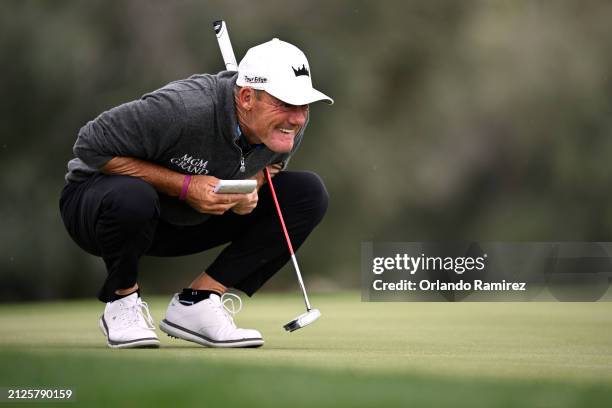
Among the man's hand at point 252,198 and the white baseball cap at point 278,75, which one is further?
the man's hand at point 252,198

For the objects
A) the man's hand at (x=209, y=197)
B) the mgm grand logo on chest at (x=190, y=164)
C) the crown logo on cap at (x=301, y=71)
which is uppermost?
the crown logo on cap at (x=301, y=71)

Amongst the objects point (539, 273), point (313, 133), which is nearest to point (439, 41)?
point (313, 133)

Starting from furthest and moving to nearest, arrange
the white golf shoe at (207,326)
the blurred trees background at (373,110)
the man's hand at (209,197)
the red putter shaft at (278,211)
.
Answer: the blurred trees background at (373,110), the red putter shaft at (278,211), the white golf shoe at (207,326), the man's hand at (209,197)

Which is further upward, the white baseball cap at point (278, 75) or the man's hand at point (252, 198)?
the white baseball cap at point (278, 75)

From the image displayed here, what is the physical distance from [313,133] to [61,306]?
2.84 meters

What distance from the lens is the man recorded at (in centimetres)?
318

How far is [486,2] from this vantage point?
977cm

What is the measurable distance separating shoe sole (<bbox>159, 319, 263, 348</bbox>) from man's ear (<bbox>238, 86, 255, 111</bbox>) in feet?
2.18

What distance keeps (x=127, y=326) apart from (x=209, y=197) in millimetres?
426

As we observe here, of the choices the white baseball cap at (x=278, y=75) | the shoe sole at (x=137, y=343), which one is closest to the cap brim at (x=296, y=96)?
the white baseball cap at (x=278, y=75)

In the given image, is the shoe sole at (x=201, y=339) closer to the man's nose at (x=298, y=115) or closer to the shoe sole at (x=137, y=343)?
the shoe sole at (x=137, y=343)

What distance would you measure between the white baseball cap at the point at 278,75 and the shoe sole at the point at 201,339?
0.71m

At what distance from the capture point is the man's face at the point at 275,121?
3.23m

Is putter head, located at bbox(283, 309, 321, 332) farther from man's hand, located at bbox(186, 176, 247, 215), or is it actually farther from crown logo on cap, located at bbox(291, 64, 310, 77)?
crown logo on cap, located at bbox(291, 64, 310, 77)
